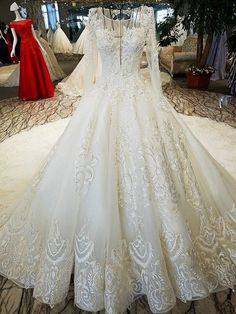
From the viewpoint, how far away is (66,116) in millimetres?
4312

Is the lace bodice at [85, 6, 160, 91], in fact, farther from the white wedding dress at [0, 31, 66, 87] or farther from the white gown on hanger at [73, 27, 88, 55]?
the white wedding dress at [0, 31, 66, 87]

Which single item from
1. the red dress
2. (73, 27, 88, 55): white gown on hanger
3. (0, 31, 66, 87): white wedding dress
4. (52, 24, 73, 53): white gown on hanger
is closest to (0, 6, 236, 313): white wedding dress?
the red dress

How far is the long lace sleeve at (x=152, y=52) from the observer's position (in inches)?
68.9

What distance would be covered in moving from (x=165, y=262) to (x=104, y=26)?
4.63ft

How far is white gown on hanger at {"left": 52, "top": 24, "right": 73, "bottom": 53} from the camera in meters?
5.63

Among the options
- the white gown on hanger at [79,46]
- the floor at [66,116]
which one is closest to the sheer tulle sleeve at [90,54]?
the floor at [66,116]

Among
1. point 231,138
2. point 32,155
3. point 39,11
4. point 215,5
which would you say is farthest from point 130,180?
point 39,11

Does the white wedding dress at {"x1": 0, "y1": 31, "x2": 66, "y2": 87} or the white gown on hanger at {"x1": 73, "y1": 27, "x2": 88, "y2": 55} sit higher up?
the white gown on hanger at {"x1": 73, "y1": 27, "x2": 88, "y2": 55}

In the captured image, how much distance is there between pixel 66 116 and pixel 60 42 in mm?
2487

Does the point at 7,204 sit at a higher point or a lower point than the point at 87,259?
lower

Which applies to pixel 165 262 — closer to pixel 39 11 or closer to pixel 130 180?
pixel 130 180

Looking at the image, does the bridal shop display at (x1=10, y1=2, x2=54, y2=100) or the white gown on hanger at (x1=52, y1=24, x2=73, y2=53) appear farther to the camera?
the white gown on hanger at (x1=52, y1=24, x2=73, y2=53)

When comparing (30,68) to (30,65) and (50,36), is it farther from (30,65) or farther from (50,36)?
(50,36)

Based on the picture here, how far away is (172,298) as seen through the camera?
1360 mm
